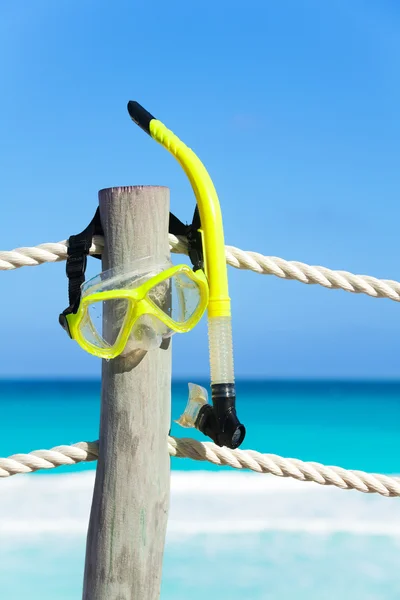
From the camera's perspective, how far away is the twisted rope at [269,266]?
4.29 feet

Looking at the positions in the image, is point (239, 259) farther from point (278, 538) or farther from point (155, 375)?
point (278, 538)

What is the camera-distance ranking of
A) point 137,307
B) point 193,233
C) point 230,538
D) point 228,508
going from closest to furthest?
1. point 137,307
2. point 193,233
3. point 230,538
4. point 228,508

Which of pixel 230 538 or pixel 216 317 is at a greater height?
pixel 230 538

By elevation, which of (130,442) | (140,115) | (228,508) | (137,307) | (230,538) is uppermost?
(228,508)

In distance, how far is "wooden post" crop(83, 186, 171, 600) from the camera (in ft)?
4.00

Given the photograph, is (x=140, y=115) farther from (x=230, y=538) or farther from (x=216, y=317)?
(x=230, y=538)

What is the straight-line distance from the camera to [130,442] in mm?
1224

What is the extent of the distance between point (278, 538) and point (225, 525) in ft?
1.80

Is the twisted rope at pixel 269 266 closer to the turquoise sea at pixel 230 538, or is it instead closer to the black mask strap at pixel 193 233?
the black mask strap at pixel 193 233

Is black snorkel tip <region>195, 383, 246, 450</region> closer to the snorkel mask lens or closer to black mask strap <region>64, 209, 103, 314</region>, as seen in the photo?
the snorkel mask lens

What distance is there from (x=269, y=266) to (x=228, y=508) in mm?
5909

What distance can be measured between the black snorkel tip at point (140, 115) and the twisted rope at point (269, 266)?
23 centimetres

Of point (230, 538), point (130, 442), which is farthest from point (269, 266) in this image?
point (230, 538)

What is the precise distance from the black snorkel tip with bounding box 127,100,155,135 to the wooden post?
20 centimetres
